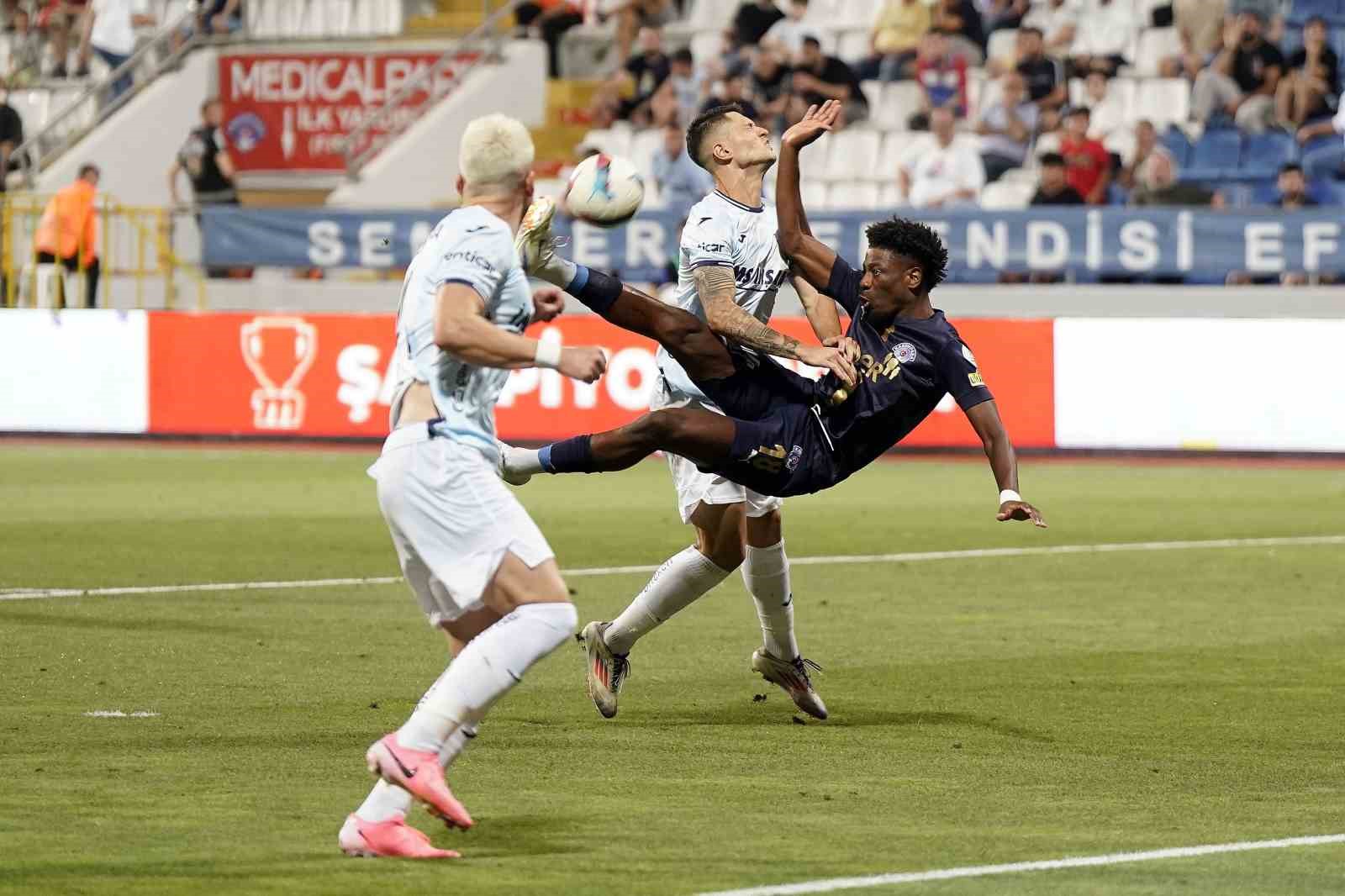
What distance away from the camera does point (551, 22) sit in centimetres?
3312

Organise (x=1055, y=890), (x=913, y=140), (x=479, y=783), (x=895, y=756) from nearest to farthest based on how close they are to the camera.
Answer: (x=1055, y=890), (x=479, y=783), (x=895, y=756), (x=913, y=140)

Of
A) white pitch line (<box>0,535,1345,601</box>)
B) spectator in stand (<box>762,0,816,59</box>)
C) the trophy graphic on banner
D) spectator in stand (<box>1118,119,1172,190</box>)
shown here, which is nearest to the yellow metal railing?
the trophy graphic on banner

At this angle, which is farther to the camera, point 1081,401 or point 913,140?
point 913,140

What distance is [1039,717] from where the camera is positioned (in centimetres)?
1003

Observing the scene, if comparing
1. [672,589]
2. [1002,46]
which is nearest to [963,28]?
[1002,46]

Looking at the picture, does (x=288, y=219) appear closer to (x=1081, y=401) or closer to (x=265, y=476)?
(x=265, y=476)

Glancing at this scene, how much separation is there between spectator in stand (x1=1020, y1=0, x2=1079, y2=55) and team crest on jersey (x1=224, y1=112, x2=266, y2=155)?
435 inches

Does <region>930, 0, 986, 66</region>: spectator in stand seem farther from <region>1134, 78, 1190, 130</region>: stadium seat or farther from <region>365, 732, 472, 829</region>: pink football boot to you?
<region>365, 732, 472, 829</region>: pink football boot

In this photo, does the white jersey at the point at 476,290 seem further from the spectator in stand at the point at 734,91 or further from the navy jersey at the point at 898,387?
the spectator in stand at the point at 734,91

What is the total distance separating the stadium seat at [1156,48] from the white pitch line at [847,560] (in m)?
12.2

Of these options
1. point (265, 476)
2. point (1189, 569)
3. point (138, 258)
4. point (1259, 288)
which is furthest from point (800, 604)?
point (138, 258)

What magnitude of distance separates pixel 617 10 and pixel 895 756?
24.6 m

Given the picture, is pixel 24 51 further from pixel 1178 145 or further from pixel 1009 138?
pixel 1178 145

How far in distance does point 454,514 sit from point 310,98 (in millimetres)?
27839
